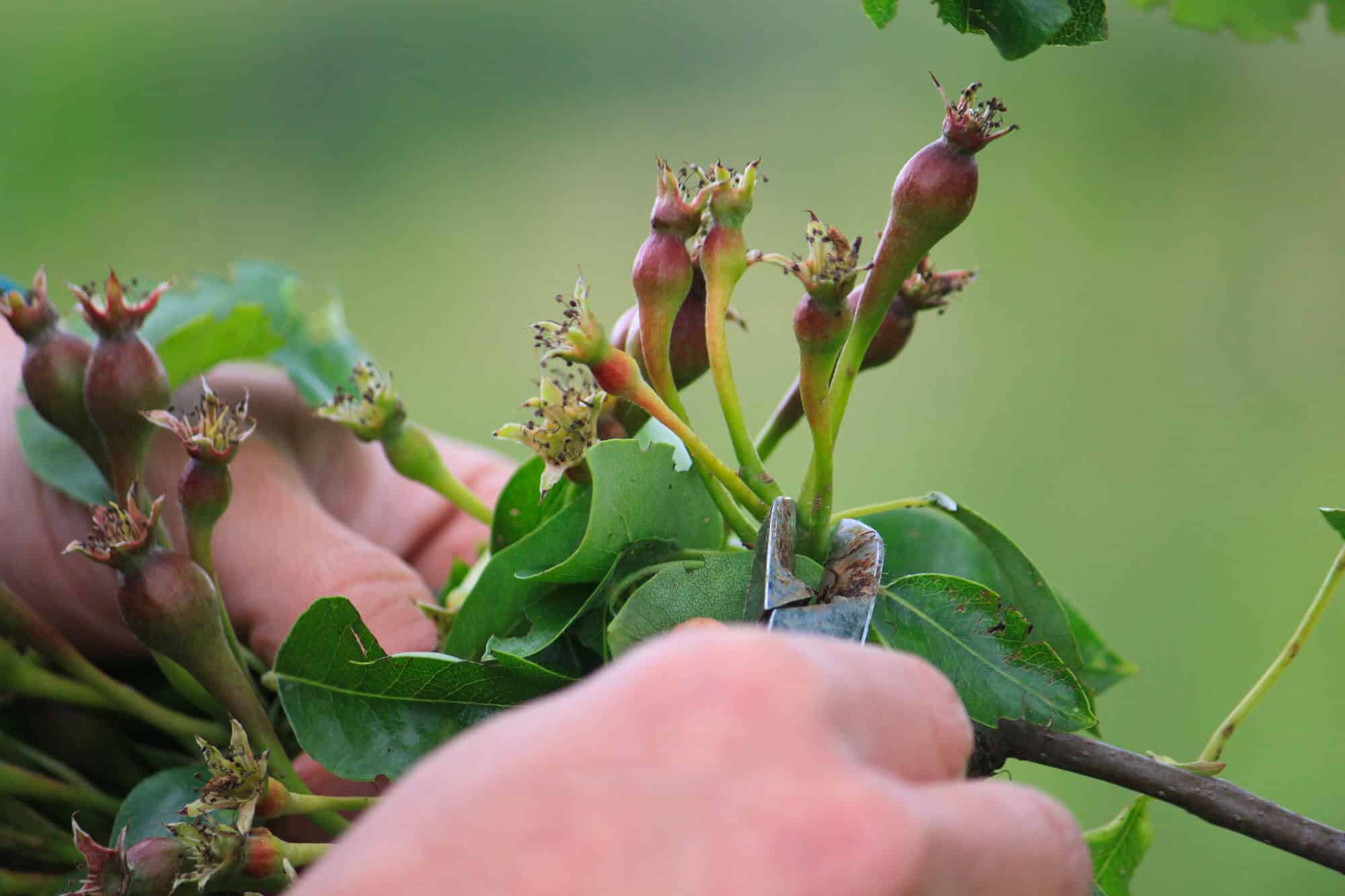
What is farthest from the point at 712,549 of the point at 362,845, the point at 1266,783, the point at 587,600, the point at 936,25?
the point at 936,25

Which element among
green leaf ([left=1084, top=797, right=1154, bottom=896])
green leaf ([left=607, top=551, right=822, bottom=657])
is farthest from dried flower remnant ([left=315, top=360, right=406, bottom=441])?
green leaf ([left=1084, top=797, right=1154, bottom=896])

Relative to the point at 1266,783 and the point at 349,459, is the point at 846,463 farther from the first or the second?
the point at 349,459

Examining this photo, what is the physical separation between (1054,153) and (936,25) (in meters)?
0.22

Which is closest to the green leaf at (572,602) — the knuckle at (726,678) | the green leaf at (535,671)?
the green leaf at (535,671)

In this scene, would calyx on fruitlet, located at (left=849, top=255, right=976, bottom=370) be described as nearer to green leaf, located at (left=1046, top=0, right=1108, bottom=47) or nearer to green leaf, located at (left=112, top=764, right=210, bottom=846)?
green leaf, located at (left=1046, top=0, right=1108, bottom=47)

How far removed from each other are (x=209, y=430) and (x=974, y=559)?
0.61ft

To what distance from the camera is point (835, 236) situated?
23 centimetres

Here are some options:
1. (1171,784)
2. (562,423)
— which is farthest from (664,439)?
(1171,784)

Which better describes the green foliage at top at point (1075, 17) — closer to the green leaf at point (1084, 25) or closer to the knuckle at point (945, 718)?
the green leaf at point (1084, 25)

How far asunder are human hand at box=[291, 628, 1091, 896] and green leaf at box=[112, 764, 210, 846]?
157 millimetres

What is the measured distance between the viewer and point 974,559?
288 millimetres

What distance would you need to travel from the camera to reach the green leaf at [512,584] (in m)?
0.26

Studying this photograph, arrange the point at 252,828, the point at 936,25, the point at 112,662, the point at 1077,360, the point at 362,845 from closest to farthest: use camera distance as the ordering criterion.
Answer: the point at 362,845
the point at 252,828
the point at 112,662
the point at 1077,360
the point at 936,25

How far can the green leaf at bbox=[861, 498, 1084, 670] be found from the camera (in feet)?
0.89
